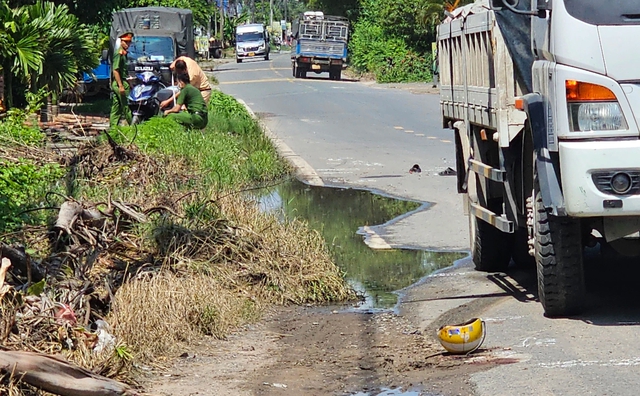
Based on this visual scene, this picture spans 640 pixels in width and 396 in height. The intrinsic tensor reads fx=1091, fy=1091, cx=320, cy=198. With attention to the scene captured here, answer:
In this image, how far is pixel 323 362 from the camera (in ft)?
22.1

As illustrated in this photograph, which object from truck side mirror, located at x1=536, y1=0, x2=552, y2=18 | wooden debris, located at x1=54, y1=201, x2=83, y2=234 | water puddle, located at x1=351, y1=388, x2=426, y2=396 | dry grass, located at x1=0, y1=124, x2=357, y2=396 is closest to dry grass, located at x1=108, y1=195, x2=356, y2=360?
dry grass, located at x1=0, y1=124, x2=357, y2=396

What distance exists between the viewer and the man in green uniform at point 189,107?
50.3ft

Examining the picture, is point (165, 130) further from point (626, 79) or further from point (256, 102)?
point (256, 102)

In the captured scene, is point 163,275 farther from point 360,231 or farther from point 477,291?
point 360,231

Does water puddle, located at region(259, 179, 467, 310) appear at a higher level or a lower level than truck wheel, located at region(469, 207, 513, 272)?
lower

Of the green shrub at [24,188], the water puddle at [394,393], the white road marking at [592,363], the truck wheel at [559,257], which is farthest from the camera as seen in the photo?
the green shrub at [24,188]

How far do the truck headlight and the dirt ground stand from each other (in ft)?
4.81

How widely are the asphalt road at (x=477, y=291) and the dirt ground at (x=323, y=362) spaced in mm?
226

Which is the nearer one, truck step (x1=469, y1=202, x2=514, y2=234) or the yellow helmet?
the yellow helmet

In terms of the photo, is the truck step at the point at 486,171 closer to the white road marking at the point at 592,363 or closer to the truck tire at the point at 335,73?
the white road marking at the point at 592,363

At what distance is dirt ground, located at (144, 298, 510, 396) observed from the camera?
6.04 meters

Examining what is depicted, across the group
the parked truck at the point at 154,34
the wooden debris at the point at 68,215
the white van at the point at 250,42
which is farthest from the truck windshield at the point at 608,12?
the white van at the point at 250,42

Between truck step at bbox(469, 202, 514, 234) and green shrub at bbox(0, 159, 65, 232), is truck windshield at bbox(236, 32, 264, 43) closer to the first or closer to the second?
green shrub at bbox(0, 159, 65, 232)

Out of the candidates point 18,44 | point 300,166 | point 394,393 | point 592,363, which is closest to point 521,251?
point 592,363
